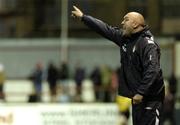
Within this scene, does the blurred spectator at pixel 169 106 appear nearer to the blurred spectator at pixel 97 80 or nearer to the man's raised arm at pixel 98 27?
the blurred spectator at pixel 97 80

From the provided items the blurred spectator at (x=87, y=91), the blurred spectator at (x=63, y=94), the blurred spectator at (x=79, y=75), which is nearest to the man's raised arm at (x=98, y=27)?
the blurred spectator at (x=63, y=94)

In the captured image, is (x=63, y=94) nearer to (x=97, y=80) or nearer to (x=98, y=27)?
(x=97, y=80)

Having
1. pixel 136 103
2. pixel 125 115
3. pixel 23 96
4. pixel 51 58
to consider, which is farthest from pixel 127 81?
pixel 51 58

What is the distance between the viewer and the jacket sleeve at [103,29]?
8250 millimetres

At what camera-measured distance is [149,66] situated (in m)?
7.64

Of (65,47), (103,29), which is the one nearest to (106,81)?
(65,47)

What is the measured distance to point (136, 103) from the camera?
25.6ft

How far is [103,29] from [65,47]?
76.6ft

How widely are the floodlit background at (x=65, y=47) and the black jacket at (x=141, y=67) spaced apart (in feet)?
53.6

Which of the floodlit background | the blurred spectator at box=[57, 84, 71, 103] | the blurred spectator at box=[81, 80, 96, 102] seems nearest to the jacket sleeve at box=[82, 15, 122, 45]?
the blurred spectator at box=[57, 84, 71, 103]

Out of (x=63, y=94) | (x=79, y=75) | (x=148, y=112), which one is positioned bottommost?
(x=63, y=94)

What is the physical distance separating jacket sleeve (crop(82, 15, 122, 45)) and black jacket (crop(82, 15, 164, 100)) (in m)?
0.03

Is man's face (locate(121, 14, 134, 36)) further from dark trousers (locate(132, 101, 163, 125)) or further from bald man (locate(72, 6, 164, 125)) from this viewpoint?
dark trousers (locate(132, 101, 163, 125))

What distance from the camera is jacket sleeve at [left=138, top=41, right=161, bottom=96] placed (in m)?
7.61
